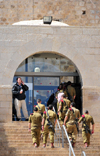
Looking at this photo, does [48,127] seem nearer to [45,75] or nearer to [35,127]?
[35,127]

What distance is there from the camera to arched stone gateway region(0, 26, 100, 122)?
15047mm

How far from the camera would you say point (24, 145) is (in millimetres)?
12305

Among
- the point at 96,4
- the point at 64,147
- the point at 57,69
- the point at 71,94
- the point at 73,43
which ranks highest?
the point at 96,4

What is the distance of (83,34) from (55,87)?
2847 millimetres

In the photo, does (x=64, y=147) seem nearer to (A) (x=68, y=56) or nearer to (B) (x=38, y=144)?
(B) (x=38, y=144)

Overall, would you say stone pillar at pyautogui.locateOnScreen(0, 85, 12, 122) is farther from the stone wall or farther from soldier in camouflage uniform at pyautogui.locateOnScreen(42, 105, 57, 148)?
the stone wall

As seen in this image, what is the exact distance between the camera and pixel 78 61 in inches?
600

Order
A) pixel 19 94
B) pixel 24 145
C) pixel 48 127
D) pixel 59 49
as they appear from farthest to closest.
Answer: pixel 59 49
pixel 19 94
pixel 24 145
pixel 48 127

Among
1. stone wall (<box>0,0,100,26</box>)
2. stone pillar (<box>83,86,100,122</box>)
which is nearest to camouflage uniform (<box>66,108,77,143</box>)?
stone pillar (<box>83,86,100,122</box>)

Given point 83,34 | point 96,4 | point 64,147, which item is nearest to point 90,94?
point 83,34

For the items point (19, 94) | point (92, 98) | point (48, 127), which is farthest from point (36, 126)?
point (92, 98)

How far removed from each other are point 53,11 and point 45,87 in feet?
27.8

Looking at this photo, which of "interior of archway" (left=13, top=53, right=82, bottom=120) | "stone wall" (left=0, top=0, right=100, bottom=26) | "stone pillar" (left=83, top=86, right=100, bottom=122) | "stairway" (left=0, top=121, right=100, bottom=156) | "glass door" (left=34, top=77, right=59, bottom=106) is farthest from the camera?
"stone wall" (left=0, top=0, right=100, bottom=26)

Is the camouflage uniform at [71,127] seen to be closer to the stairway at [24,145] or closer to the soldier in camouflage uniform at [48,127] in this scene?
the stairway at [24,145]
